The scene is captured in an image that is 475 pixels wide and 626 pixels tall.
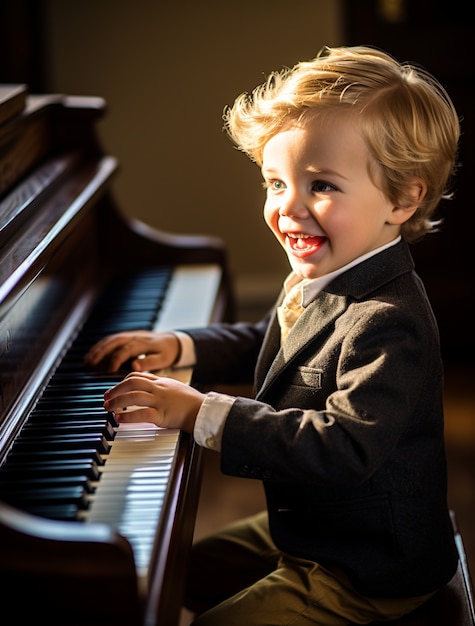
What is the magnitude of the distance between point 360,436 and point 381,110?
490 millimetres

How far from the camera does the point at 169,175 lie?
4000 millimetres

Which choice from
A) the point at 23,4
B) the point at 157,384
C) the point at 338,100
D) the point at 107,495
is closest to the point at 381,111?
the point at 338,100

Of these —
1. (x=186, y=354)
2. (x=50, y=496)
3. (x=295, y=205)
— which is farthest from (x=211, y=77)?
(x=50, y=496)

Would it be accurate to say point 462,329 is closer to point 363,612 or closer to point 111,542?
point 363,612

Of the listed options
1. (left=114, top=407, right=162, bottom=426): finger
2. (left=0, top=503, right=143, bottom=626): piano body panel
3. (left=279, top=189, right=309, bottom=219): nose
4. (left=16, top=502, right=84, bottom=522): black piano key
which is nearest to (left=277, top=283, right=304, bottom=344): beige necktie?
(left=279, top=189, right=309, bottom=219): nose

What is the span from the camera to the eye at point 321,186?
4.72ft

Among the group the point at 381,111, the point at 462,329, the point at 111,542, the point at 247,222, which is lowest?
the point at 462,329

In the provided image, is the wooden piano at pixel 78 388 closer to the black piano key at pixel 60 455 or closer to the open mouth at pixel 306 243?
the black piano key at pixel 60 455

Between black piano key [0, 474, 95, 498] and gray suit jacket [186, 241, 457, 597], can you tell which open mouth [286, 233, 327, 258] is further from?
black piano key [0, 474, 95, 498]

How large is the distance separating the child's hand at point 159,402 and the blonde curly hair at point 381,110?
425 mm

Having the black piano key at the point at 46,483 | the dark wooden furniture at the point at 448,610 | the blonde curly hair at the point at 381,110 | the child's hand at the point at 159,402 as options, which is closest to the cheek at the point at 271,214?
the blonde curly hair at the point at 381,110

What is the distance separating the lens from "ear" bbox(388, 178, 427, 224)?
58.7 inches

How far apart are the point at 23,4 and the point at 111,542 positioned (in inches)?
115

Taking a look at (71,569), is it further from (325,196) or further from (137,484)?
(325,196)
